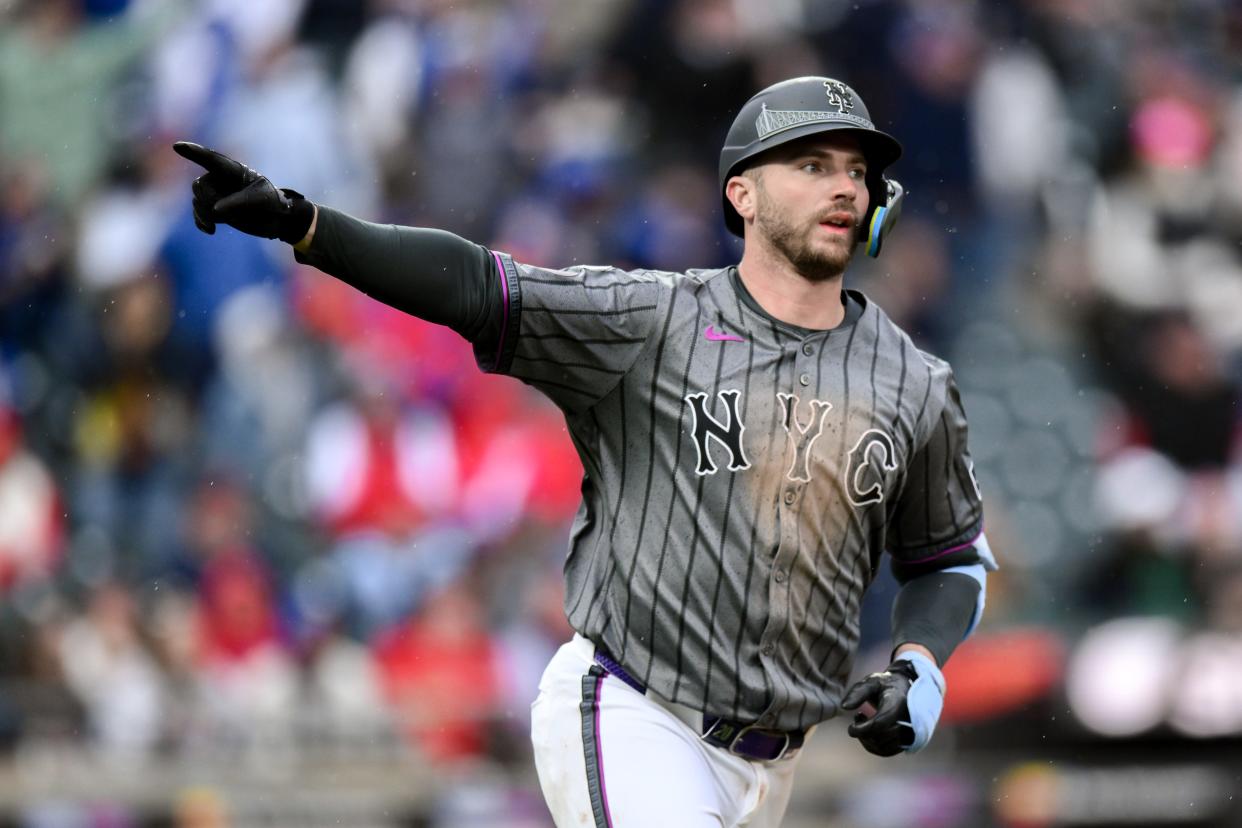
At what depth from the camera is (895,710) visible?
387 centimetres

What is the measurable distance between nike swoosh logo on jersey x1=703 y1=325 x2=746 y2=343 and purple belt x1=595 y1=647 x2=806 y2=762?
0.71 m

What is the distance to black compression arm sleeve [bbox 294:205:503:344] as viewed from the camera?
363 cm

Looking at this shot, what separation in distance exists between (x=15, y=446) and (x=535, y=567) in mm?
3030

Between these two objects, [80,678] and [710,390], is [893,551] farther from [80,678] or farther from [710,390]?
[80,678]

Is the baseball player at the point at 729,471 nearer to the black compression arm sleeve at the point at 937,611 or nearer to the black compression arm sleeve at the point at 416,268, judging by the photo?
the black compression arm sleeve at the point at 416,268

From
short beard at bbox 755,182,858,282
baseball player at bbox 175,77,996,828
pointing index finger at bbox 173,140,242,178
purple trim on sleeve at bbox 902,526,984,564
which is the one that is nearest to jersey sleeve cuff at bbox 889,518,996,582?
purple trim on sleeve at bbox 902,526,984,564

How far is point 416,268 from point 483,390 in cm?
562

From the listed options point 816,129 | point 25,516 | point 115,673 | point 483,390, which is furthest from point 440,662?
point 816,129

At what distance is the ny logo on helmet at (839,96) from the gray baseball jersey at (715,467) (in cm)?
47

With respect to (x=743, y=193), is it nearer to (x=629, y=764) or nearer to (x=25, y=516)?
(x=629, y=764)

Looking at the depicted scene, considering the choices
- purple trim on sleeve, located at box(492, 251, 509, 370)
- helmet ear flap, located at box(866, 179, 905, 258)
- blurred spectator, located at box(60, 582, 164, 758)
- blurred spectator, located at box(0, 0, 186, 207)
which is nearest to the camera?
purple trim on sleeve, located at box(492, 251, 509, 370)

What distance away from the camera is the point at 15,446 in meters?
9.73

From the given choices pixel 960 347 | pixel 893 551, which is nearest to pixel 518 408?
pixel 960 347

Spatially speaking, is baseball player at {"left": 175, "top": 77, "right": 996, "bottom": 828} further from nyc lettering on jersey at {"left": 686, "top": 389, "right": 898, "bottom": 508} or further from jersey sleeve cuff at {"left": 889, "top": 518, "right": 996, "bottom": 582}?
jersey sleeve cuff at {"left": 889, "top": 518, "right": 996, "bottom": 582}
